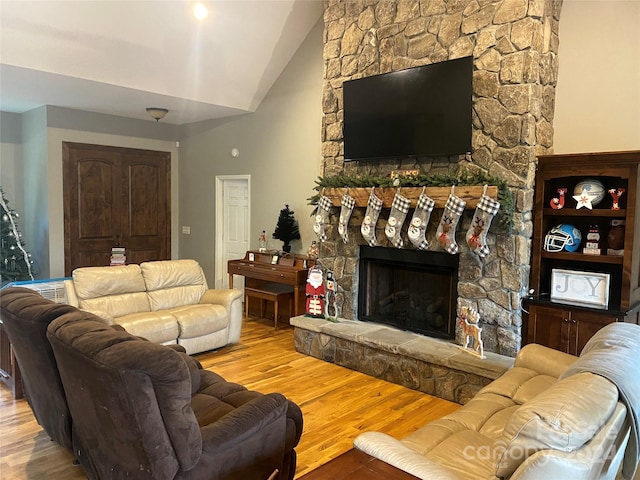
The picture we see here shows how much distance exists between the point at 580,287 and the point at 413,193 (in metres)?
1.45

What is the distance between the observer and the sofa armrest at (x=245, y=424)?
1923mm

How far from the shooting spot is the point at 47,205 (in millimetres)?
6316

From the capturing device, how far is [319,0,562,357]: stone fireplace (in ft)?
11.8

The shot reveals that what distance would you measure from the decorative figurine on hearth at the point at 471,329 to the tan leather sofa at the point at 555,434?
1204mm

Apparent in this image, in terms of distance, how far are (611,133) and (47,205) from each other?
6447 mm

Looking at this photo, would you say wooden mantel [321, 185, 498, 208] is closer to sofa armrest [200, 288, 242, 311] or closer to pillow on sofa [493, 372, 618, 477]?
sofa armrest [200, 288, 242, 311]

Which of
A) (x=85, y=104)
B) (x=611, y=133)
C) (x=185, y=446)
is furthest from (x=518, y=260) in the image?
(x=85, y=104)

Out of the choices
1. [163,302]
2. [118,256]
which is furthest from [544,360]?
[118,256]

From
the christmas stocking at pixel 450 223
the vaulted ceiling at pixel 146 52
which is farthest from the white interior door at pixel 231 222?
the christmas stocking at pixel 450 223

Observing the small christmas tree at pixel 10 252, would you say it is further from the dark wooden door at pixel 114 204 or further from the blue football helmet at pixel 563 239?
the blue football helmet at pixel 563 239

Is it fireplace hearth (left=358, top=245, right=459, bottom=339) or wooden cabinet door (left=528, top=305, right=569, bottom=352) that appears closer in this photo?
wooden cabinet door (left=528, top=305, right=569, bottom=352)

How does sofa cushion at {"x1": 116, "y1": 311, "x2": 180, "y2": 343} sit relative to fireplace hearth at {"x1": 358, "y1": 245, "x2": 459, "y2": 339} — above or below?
below

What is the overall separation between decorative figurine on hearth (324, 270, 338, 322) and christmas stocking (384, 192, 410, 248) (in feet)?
2.75

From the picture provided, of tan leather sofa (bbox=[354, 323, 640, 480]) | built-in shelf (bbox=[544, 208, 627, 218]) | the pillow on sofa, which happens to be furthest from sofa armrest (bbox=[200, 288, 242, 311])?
the pillow on sofa
